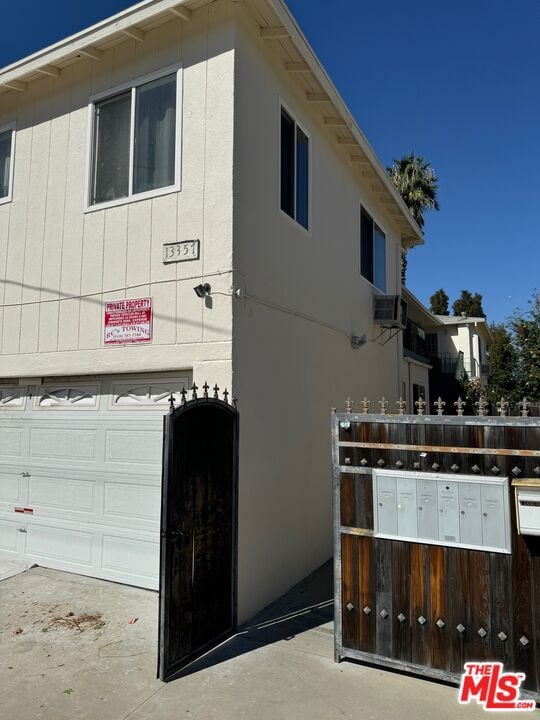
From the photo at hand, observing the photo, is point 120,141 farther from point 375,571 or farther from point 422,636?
point 422,636

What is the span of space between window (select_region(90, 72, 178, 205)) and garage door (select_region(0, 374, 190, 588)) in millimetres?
2250

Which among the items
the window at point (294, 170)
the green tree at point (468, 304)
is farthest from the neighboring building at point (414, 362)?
the green tree at point (468, 304)

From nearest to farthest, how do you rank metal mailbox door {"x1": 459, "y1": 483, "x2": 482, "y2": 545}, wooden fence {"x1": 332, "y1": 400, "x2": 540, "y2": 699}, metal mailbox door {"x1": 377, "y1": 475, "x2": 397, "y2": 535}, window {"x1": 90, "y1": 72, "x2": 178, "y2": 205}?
wooden fence {"x1": 332, "y1": 400, "x2": 540, "y2": 699}
metal mailbox door {"x1": 459, "y1": 483, "x2": 482, "y2": 545}
metal mailbox door {"x1": 377, "y1": 475, "x2": 397, "y2": 535}
window {"x1": 90, "y1": 72, "x2": 178, "y2": 205}

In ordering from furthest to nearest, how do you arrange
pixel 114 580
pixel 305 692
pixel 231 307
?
pixel 114 580
pixel 231 307
pixel 305 692

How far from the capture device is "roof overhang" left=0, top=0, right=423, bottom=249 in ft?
17.9

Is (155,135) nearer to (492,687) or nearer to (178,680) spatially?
(178,680)

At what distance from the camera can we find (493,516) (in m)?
Answer: 3.63

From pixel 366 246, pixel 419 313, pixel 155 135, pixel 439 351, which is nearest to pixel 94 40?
pixel 155 135

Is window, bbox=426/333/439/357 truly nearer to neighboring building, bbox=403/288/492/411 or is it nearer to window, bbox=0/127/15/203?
neighboring building, bbox=403/288/492/411

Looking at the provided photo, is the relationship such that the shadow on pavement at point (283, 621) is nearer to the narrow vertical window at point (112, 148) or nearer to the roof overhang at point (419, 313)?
the narrow vertical window at point (112, 148)

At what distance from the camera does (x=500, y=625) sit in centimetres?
356

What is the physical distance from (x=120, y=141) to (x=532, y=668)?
6.52 meters

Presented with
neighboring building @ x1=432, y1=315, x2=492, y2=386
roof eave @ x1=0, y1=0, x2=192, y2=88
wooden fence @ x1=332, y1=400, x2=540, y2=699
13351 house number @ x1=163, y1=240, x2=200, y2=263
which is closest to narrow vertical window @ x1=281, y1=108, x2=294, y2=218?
13351 house number @ x1=163, y1=240, x2=200, y2=263

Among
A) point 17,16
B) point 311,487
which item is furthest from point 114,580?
point 17,16
